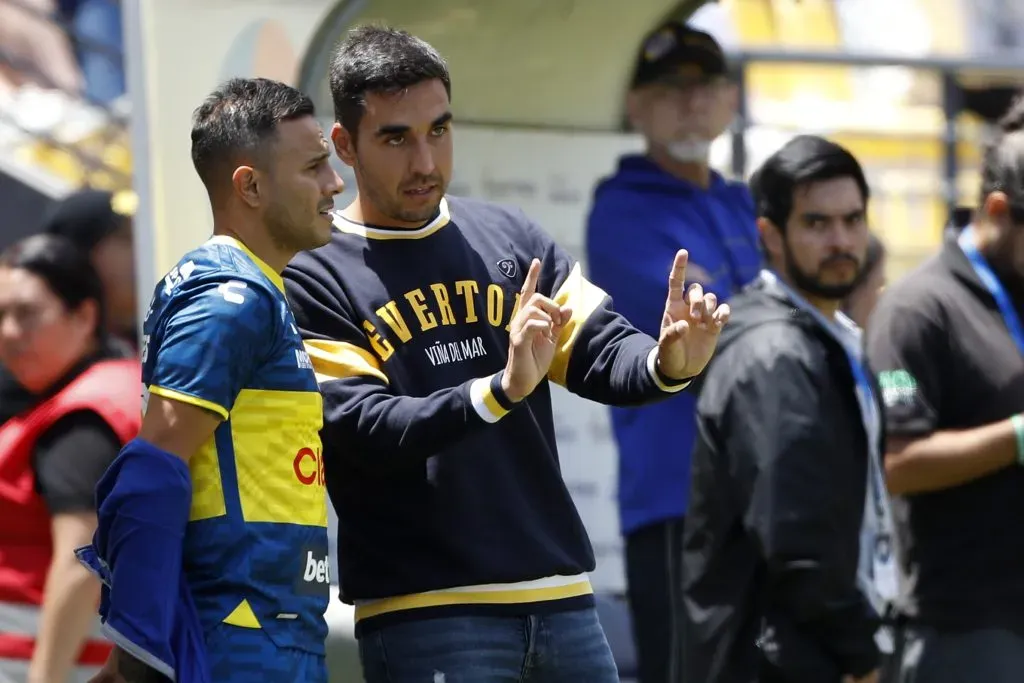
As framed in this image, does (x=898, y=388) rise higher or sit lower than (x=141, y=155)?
lower

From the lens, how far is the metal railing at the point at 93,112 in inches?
286

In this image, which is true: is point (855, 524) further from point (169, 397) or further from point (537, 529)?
point (169, 397)

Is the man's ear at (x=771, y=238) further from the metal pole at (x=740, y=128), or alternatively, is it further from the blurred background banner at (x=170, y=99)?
the metal pole at (x=740, y=128)

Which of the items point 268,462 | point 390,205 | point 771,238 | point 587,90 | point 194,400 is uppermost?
point 587,90

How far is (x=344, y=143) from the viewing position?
3406 millimetres

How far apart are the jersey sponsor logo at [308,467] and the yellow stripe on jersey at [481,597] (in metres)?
0.30

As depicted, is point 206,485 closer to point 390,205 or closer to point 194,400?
point 194,400

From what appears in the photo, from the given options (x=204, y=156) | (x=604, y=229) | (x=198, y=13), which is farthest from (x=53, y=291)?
(x=204, y=156)

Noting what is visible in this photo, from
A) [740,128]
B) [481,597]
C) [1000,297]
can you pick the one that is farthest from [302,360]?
[740,128]

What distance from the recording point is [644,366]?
10.5 ft

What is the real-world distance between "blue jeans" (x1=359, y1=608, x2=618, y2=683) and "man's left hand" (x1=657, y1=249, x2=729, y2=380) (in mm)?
505

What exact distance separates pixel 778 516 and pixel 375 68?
→ 136cm

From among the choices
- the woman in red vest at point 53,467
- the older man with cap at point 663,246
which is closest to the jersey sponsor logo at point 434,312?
the woman in red vest at point 53,467

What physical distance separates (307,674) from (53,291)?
7.15ft
